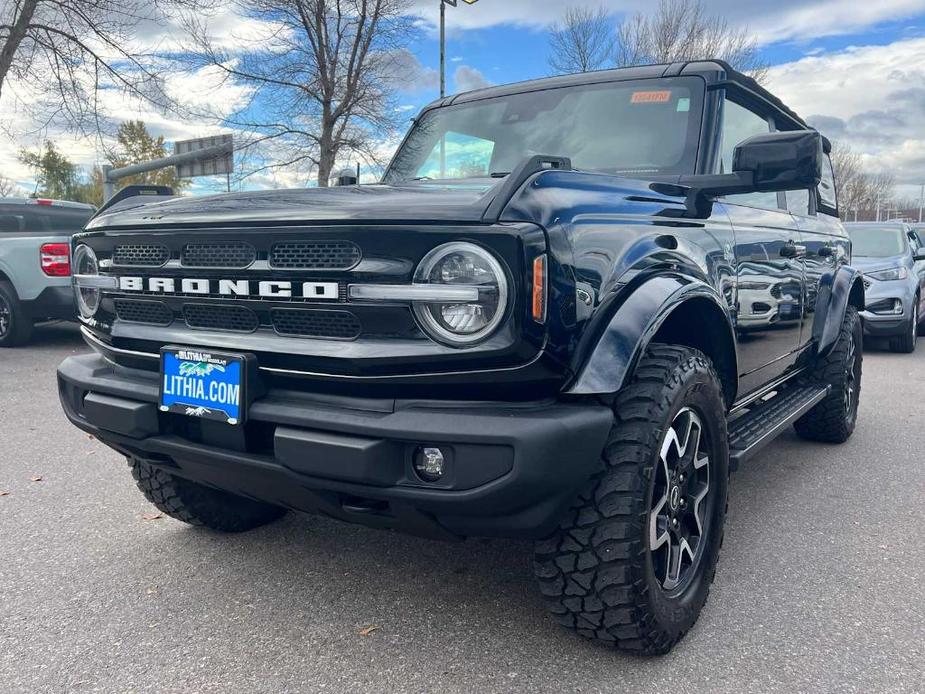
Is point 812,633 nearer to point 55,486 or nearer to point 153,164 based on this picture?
point 55,486

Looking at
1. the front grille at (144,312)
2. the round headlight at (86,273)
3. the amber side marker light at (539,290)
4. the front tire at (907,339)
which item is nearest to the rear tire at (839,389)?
the amber side marker light at (539,290)

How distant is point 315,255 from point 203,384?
51 cm

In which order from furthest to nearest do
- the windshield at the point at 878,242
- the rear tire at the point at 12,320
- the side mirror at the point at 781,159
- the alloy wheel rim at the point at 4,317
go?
the windshield at the point at 878,242
the alloy wheel rim at the point at 4,317
the rear tire at the point at 12,320
the side mirror at the point at 781,159

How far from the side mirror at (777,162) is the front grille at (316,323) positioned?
4.53 feet

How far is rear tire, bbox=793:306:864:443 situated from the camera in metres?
4.39

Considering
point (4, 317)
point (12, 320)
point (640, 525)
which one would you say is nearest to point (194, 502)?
point (640, 525)

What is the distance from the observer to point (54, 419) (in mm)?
5348

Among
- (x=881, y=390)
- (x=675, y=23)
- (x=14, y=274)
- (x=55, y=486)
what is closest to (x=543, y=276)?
(x=55, y=486)

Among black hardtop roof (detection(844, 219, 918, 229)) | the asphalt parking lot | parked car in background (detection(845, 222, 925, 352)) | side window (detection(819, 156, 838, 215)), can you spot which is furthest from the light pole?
the asphalt parking lot

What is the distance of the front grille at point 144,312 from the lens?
239 centimetres

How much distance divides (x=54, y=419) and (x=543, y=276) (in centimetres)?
476

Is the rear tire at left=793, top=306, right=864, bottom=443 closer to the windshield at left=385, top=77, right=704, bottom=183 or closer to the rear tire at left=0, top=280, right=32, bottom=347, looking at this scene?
the windshield at left=385, top=77, right=704, bottom=183

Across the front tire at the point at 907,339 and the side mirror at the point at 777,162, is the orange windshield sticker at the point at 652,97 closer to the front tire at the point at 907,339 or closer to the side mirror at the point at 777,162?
the side mirror at the point at 777,162

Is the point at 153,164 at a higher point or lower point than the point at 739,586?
higher
